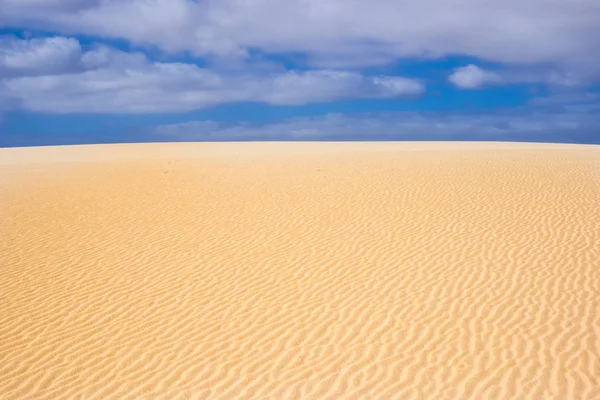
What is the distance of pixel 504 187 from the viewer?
22.0 meters

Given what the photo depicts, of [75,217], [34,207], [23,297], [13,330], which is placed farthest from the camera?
[34,207]

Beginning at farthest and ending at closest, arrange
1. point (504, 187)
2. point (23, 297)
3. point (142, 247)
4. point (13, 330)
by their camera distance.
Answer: point (504, 187), point (142, 247), point (23, 297), point (13, 330)

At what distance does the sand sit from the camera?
8648 mm

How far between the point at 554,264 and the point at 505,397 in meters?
6.23

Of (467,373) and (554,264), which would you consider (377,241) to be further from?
(467,373)

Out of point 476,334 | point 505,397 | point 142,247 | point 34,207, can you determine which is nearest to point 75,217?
point 34,207

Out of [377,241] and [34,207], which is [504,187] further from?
[34,207]

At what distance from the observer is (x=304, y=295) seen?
11.8 m

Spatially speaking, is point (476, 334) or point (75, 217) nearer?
point (476, 334)

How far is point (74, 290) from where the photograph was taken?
1212cm

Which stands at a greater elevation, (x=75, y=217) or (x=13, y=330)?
(x=75, y=217)

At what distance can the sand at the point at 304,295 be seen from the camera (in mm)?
8648

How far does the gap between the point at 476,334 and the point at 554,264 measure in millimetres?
4569

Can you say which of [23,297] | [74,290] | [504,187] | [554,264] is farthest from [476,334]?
[504,187]
